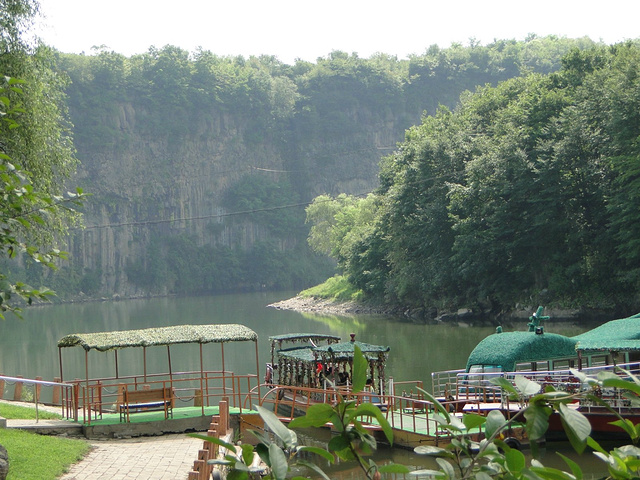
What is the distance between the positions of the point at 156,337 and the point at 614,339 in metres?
10.1

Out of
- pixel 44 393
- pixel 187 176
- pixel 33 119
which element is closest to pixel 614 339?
pixel 33 119

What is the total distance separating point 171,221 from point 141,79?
23.3 m

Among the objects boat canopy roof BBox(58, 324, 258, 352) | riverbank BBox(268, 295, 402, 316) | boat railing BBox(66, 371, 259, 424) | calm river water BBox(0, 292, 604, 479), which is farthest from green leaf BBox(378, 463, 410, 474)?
riverbank BBox(268, 295, 402, 316)

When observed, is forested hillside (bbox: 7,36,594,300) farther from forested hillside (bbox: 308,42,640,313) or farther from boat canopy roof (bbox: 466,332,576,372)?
boat canopy roof (bbox: 466,332,576,372)

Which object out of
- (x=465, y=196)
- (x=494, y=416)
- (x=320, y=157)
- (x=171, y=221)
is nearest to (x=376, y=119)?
(x=320, y=157)

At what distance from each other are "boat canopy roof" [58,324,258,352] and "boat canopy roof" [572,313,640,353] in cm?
733

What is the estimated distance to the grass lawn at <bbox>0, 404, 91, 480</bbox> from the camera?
1138 centimetres

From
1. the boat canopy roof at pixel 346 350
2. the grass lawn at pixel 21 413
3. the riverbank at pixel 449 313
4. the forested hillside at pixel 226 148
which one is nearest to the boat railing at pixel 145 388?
the grass lawn at pixel 21 413

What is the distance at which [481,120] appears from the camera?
54.3m

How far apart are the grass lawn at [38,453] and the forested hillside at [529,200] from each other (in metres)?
28.7

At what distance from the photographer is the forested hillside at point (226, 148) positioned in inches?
4788

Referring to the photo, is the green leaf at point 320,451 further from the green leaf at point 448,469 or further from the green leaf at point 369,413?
the green leaf at point 448,469

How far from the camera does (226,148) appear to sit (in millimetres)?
138250

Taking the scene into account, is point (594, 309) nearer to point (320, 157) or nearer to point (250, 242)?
point (250, 242)
